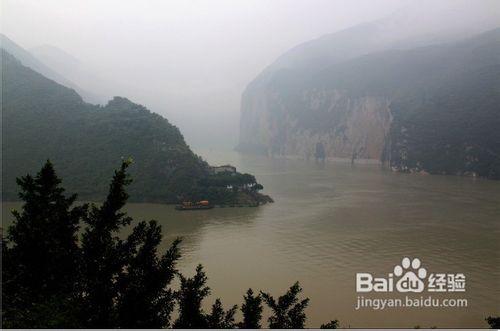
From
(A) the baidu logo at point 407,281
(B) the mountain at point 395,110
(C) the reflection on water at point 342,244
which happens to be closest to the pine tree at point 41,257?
(A) the baidu logo at point 407,281

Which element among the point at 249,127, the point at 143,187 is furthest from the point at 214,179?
the point at 249,127

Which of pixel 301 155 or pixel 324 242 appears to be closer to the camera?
pixel 324 242

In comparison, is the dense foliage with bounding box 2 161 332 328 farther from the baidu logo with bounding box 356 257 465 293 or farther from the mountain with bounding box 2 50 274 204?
the mountain with bounding box 2 50 274 204

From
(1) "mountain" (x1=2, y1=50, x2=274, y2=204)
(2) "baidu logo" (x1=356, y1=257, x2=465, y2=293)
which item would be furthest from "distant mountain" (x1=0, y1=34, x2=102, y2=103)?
(2) "baidu logo" (x1=356, y1=257, x2=465, y2=293)

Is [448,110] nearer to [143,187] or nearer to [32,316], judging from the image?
[143,187]

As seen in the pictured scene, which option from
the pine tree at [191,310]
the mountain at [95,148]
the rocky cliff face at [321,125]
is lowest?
the pine tree at [191,310]

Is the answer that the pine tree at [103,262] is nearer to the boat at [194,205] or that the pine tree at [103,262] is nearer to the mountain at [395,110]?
the boat at [194,205]
